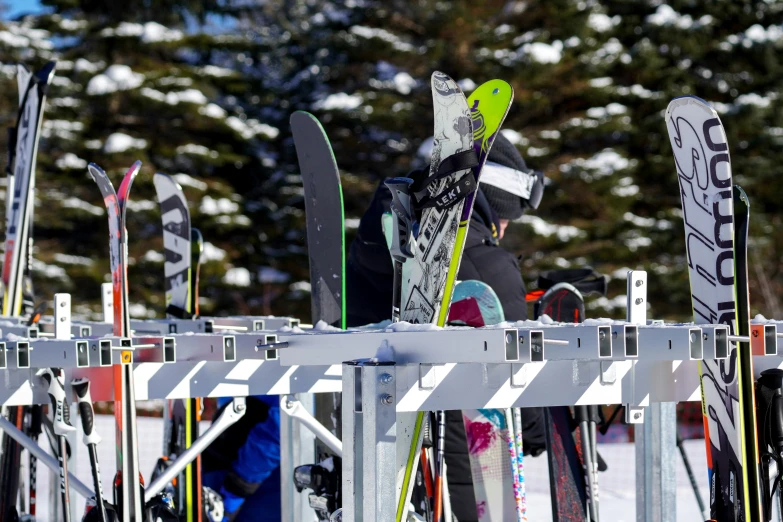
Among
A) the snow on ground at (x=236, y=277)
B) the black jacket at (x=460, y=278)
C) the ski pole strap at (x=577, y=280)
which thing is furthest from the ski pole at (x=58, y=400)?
the snow on ground at (x=236, y=277)

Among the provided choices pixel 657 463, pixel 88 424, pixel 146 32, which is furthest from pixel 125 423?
pixel 146 32

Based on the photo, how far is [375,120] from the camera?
17141mm

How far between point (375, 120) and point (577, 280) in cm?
1409

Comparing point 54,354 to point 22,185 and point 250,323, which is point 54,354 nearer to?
point 250,323

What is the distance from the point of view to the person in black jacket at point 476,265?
9.45 ft

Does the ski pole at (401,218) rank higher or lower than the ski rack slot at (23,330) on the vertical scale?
higher

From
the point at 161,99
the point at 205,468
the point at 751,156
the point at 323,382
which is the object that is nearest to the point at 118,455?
the point at 323,382

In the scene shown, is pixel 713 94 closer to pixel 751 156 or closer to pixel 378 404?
pixel 751 156

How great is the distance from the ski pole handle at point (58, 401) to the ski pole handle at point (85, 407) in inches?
1.2

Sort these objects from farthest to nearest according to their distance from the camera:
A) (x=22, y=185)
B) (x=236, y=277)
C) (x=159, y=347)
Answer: (x=236, y=277)
(x=22, y=185)
(x=159, y=347)

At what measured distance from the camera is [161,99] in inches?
675

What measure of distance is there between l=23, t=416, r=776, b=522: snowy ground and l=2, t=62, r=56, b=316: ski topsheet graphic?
1042mm

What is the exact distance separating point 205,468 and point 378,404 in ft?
8.65

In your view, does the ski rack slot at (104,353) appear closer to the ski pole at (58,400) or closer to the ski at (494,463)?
the ski pole at (58,400)
